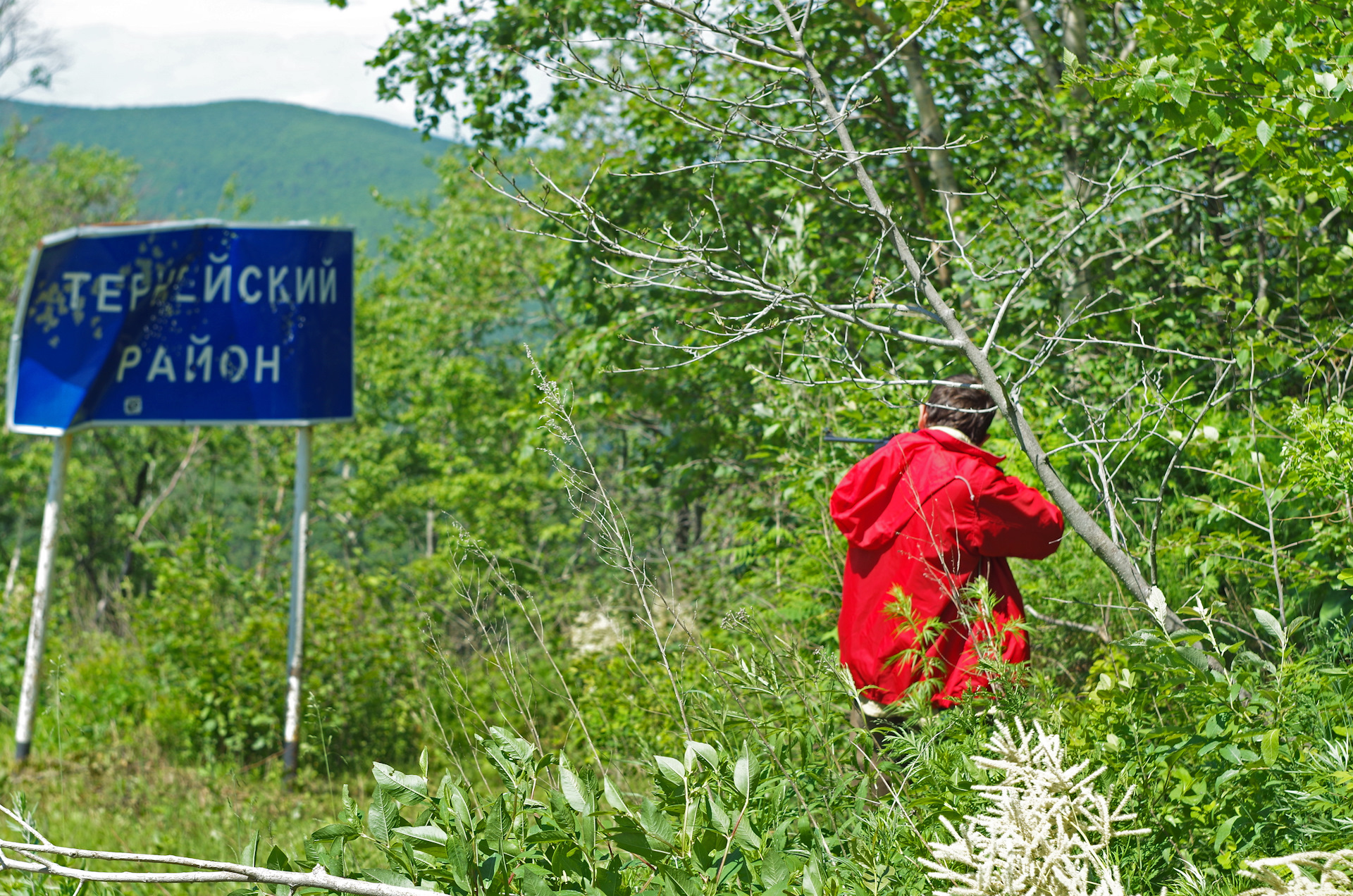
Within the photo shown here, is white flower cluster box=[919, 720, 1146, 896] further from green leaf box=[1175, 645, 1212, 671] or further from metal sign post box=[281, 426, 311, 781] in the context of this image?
metal sign post box=[281, 426, 311, 781]

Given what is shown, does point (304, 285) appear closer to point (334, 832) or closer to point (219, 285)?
point (219, 285)

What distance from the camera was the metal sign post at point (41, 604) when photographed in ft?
18.3

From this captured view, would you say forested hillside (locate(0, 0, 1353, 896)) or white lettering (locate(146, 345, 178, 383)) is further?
white lettering (locate(146, 345, 178, 383))

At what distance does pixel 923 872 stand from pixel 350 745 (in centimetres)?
486

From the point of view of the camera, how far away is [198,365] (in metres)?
5.86

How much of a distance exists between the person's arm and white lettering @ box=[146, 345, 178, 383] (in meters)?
4.89

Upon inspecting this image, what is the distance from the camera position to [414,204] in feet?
87.5

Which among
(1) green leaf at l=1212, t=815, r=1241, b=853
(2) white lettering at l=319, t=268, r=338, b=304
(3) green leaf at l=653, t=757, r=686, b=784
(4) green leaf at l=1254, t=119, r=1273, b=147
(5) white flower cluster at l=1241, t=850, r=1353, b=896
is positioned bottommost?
(1) green leaf at l=1212, t=815, r=1241, b=853

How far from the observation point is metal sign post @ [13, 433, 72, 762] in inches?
220

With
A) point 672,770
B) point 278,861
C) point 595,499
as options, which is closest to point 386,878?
point 278,861

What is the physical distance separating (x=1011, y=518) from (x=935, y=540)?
9.4 inches

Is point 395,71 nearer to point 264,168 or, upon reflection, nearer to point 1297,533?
point 1297,533

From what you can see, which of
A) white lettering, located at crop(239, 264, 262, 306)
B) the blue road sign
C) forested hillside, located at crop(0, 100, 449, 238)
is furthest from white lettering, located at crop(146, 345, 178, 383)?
forested hillside, located at crop(0, 100, 449, 238)

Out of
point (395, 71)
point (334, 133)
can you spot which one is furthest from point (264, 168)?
point (395, 71)
